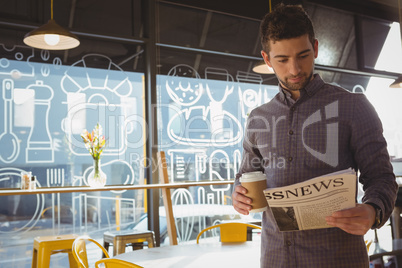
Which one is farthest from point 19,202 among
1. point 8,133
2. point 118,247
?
point 118,247

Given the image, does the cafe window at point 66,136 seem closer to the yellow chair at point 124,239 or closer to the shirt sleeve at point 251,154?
the yellow chair at point 124,239

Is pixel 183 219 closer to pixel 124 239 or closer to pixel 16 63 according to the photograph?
pixel 124 239

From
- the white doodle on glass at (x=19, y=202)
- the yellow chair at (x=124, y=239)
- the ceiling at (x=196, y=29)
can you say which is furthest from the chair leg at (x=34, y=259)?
the ceiling at (x=196, y=29)

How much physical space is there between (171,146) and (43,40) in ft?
6.30

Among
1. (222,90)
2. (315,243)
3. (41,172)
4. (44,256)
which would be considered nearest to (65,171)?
(41,172)

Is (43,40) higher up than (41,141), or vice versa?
(43,40)

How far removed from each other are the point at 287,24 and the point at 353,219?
62cm

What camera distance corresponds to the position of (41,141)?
424 cm

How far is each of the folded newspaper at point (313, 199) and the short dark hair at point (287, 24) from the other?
1.64ft

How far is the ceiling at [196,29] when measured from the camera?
14.6ft

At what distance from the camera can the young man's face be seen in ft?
4.22

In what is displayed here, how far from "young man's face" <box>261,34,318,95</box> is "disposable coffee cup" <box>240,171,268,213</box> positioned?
324mm

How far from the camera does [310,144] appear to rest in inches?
49.6

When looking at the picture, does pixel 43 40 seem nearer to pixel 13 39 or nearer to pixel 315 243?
pixel 13 39
